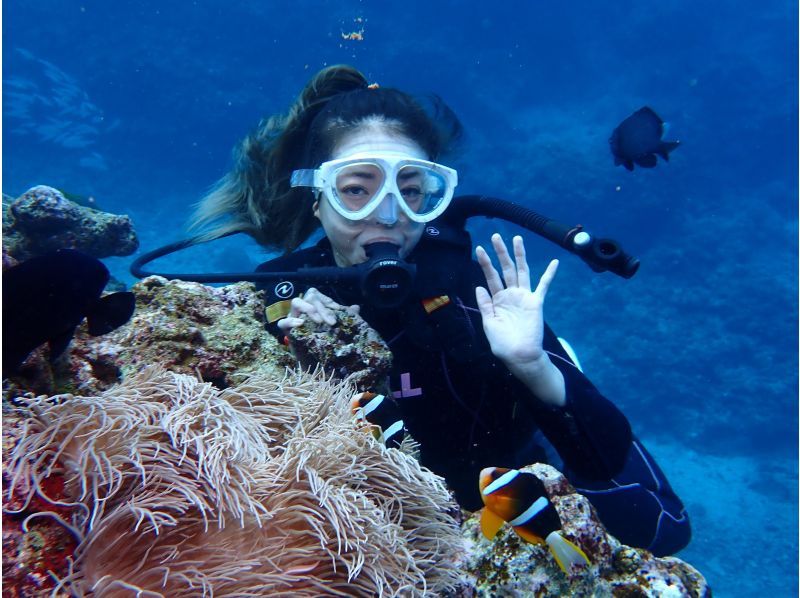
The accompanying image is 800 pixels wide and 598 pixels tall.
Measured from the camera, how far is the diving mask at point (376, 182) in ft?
9.45

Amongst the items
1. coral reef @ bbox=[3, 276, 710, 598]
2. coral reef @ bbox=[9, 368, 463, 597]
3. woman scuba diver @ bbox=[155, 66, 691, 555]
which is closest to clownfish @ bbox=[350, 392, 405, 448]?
coral reef @ bbox=[3, 276, 710, 598]

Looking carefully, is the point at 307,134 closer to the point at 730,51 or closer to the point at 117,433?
the point at 117,433

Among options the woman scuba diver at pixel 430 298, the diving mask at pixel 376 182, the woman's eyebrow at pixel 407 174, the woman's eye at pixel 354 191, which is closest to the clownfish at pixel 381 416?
the woman scuba diver at pixel 430 298

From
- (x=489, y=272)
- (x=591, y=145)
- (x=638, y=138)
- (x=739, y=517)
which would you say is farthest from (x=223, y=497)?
(x=591, y=145)

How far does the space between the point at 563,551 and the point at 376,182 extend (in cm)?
212

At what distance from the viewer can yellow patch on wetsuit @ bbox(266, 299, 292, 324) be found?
2600 mm

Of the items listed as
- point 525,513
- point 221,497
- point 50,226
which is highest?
point 50,226

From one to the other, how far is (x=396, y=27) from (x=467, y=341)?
33.6 metres

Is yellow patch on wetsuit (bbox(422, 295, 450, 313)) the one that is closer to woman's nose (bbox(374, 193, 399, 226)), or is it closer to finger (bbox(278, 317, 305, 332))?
woman's nose (bbox(374, 193, 399, 226))

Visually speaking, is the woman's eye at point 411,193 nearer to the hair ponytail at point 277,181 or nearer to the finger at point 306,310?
the hair ponytail at point 277,181

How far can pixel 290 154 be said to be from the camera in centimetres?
361

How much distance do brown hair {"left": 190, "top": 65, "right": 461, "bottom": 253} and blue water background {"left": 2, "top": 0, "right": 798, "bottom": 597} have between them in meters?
12.9

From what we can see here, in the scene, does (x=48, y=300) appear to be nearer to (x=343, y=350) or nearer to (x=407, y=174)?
(x=343, y=350)

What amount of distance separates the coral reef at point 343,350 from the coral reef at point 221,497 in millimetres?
548
